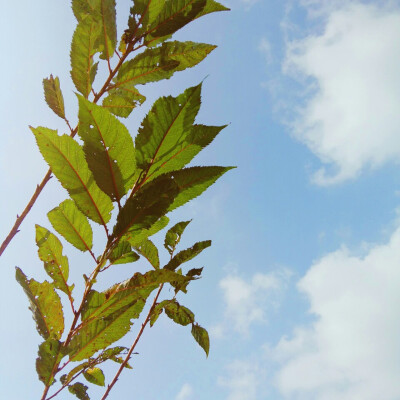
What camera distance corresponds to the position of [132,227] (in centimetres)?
127

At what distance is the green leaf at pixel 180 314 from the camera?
1812mm

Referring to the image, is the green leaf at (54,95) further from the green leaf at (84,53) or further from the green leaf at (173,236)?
the green leaf at (173,236)

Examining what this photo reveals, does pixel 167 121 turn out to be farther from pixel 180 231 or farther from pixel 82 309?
pixel 180 231

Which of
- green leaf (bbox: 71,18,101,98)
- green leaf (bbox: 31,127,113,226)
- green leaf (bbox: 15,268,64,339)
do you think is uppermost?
green leaf (bbox: 71,18,101,98)

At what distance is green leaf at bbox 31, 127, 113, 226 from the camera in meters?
1.23

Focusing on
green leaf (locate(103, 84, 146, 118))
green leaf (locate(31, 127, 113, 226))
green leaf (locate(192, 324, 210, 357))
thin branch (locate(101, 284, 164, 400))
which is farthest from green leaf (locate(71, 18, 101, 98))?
green leaf (locate(192, 324, 210, 357))

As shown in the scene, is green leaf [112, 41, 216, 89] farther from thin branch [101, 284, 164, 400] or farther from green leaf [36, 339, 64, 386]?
green leaf [36, 339, 64, 386]

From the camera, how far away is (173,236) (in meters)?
2.02

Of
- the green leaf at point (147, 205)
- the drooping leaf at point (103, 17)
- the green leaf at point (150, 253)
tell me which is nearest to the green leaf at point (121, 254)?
the green leaf at point (147, 205)

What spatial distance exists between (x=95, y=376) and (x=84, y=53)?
5.09ft

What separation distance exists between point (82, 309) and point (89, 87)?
0.99 metres

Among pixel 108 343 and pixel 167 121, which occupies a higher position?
pixel 167 121

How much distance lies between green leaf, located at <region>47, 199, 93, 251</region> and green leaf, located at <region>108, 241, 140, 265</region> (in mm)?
159

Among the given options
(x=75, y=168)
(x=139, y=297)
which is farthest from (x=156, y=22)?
(x=139, y=297)
